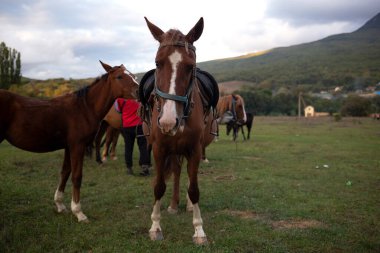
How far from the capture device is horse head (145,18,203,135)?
3293mm

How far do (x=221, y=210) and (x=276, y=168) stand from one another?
4.83 metres

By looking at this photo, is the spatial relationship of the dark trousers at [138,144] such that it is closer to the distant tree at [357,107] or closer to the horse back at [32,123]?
the horse back at [32,123]

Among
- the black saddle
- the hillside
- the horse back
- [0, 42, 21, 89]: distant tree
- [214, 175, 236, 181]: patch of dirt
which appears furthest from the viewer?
the hillside

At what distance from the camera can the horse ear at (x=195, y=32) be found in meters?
3.85

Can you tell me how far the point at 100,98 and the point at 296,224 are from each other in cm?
384

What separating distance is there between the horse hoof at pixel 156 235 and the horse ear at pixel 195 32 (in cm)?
255

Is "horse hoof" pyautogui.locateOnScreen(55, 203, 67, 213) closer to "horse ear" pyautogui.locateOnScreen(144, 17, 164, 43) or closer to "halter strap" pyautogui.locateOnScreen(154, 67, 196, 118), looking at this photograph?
"halter strap" pyautogui.locateOnScreen(154, 67, 196, 118)

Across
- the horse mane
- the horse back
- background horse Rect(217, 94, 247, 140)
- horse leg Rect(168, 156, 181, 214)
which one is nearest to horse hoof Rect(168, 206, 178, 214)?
horse leg Rect(168, 156, 181, 214)

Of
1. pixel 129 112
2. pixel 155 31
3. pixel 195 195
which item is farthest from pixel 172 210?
pixel 129 112

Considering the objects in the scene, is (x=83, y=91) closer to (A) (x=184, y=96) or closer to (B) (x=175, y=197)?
(B) (x=175, y=197)

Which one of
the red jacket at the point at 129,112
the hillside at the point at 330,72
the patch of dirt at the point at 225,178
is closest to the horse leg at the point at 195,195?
the patch of dirt at the point at 225,178

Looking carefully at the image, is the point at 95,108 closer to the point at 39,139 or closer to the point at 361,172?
the point at 39,139

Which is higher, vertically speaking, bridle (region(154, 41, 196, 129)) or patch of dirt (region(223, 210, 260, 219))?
bridle (region(154, 41, 196, 129))

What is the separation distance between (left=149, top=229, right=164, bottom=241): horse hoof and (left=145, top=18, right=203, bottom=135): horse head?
150cm
